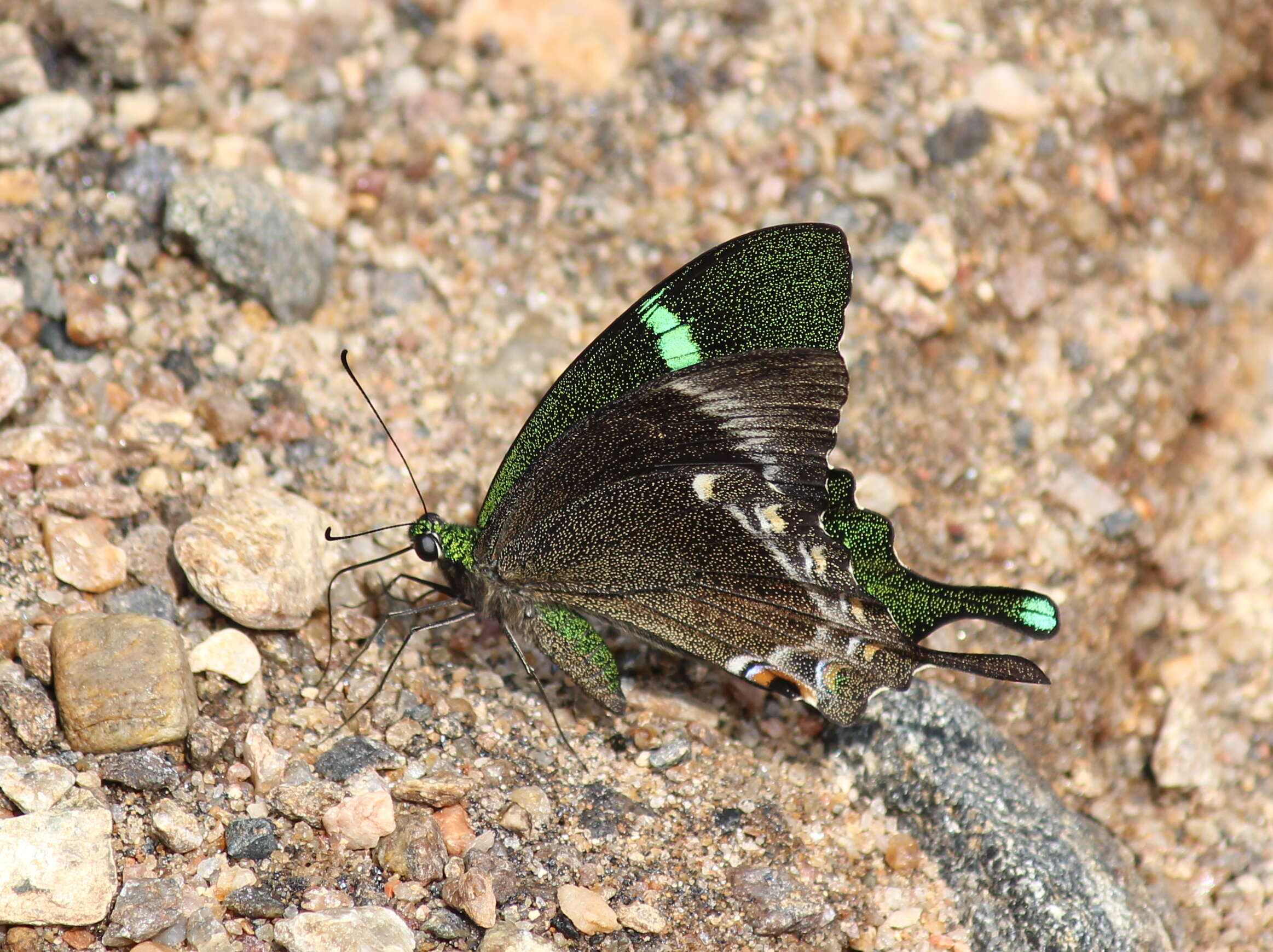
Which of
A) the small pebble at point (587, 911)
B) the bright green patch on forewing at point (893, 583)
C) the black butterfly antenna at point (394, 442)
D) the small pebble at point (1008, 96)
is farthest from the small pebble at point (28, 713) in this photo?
the small pebble at point (1008, 96)

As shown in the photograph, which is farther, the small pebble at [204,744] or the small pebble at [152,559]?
the small pebble at [152,559]

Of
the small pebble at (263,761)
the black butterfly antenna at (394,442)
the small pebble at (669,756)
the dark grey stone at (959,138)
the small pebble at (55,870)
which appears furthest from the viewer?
the dark grey stone at (959,138)

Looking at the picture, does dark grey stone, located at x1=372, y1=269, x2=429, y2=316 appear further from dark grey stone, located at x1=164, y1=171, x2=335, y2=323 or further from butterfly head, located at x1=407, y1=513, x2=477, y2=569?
butterfly head, located at x1=407, y1=513, x2=477, y2=569

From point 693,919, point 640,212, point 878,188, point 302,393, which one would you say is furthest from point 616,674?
point 878,188

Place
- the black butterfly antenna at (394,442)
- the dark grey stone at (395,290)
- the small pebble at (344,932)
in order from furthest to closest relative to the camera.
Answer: the dark grey stone at (395,290), the black butterfly antenna at (394,442), the small pebble at (344,932)

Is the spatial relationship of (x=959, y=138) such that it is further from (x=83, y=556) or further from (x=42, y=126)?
(x=83, y=556)

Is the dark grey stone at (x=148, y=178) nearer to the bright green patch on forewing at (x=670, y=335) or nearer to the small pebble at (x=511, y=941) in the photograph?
the bright green patch on forewing at (x=670, y=335)

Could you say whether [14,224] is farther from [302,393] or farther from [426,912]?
[426,912]
